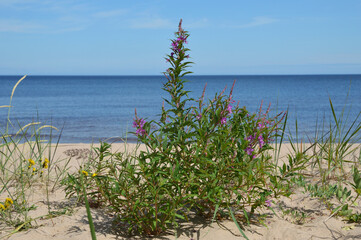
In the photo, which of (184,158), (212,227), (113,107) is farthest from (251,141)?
(113,107)

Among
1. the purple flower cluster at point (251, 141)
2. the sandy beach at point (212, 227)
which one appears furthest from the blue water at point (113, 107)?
the sandy beach at point (212, 227)

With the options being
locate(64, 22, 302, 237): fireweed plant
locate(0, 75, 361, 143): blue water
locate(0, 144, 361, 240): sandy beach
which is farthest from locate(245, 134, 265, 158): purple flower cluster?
locate(0, 75, 361, 143): blue water

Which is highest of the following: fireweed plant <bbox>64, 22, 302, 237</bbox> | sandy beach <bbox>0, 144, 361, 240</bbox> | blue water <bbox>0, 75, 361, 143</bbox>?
fireweed plant <bbox>64, 22, 302, 237</bbox>

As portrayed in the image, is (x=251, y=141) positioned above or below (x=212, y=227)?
above

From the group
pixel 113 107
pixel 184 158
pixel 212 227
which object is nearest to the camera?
pixel 184 158

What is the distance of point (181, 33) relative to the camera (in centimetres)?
293

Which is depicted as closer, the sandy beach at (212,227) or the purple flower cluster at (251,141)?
the purple flower cluster at (251,141)

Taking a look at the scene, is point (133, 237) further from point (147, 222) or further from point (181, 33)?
point (181, 33)

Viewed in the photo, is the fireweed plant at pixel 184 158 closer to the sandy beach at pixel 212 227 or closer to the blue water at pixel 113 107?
the sandy beach at pixel 212 227

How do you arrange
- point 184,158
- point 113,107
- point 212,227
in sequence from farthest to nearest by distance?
point 113,107, point 212,227, point 184,158

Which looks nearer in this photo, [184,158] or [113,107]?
[184,158]

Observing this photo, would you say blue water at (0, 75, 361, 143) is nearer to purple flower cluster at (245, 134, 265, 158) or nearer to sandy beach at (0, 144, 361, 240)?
purple flower cluster at (245, 134, 265, 158)

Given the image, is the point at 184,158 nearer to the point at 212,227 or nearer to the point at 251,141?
the point at 251,141

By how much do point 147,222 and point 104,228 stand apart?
1.71 feet
